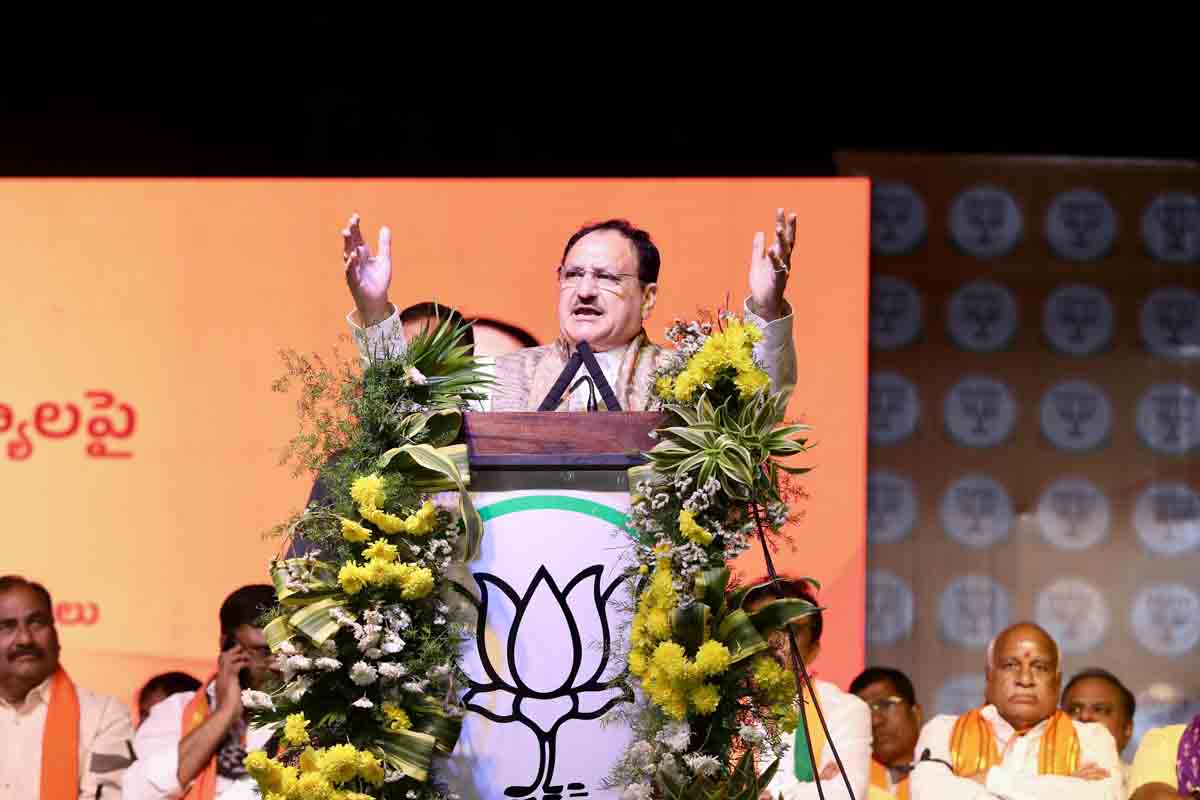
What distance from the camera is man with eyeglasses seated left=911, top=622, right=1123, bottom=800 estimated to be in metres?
4.95

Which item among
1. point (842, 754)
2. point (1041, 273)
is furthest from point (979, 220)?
point (842, 754)

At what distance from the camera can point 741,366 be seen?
9.36ft

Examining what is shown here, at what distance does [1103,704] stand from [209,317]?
3.23 metres

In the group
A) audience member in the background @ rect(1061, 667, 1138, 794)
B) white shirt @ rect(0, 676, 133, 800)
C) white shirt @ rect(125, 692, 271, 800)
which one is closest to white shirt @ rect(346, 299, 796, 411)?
white shirt @ rect(125, 692, 271, 800)

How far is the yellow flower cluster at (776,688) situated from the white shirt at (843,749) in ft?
6.51

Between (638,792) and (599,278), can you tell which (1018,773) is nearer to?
(599,278)

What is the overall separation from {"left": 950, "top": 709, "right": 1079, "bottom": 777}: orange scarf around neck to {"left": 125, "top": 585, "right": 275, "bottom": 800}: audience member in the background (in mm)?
2119

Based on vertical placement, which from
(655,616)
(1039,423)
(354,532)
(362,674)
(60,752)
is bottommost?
(60,752)

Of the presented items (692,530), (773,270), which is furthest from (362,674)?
(773,270)

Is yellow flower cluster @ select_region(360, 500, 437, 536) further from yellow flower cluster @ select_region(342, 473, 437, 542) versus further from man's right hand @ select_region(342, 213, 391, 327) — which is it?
man's right hand @ select_region(342, 213, 391, 327)

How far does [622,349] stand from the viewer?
132 inches

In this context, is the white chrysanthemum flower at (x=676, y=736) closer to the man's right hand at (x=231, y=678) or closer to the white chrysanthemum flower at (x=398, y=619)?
the white chrysanthemum flower at (x=398, y=619)

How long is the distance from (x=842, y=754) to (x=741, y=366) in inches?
90.5

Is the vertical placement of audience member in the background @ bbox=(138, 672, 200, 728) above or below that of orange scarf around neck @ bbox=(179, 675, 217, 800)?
above
